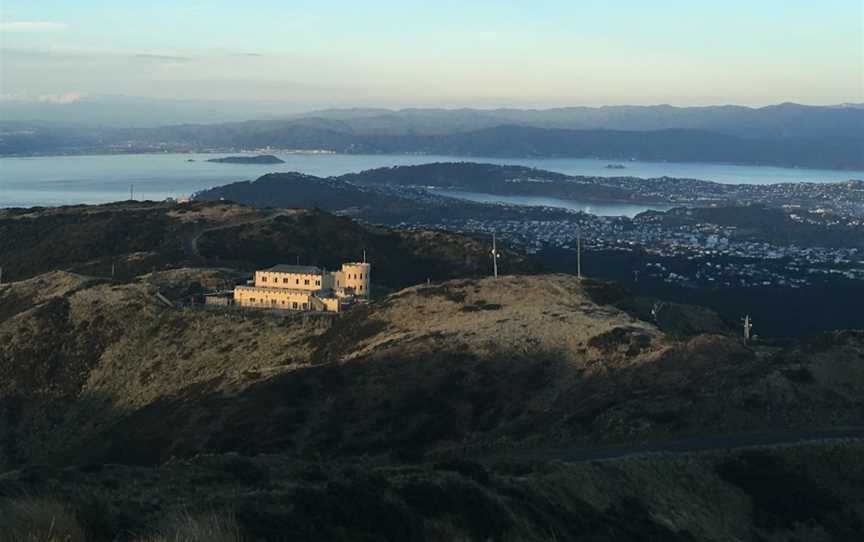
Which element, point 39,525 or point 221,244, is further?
point 221,244

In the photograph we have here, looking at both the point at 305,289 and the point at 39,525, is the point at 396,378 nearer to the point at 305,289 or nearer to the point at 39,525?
the point at 305,289

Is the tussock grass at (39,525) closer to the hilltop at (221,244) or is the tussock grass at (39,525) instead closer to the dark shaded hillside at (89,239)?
the hilltop at (221,244)

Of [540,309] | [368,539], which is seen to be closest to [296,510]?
[368,539]

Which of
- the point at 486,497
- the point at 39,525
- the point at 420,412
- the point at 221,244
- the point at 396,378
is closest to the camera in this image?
the point at 39,525

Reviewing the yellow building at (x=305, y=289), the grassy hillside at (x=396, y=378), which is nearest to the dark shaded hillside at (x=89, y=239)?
the yellow building at (x=305, y=289)

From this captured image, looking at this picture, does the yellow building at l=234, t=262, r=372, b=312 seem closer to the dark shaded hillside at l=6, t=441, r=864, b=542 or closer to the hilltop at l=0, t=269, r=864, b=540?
the hilltop at l=0, t=269, r=864, b=540

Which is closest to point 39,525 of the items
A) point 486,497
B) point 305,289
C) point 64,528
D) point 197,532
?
point 64,528

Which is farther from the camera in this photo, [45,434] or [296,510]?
[45,434]

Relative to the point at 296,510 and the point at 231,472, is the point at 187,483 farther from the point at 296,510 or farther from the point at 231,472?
the point at 296,510
